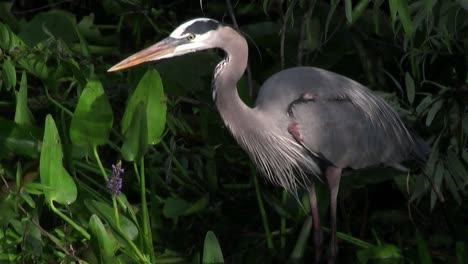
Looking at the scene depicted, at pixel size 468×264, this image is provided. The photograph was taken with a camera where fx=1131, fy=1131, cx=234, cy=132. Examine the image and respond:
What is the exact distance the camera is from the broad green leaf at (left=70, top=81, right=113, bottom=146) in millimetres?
3256

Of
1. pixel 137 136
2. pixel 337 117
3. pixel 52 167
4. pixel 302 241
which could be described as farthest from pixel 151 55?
pixel 302 241

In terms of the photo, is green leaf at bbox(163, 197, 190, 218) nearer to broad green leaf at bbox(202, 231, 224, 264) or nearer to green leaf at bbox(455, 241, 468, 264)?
broad green leaf at bbox(202, 231, 224, 264)

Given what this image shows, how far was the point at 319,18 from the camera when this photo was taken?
4016 millimetres

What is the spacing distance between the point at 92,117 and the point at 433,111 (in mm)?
1057

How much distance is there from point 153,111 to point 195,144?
2.32 feet

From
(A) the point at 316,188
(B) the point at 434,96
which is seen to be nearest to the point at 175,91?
(A) the point at 316,188

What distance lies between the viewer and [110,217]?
3287mm

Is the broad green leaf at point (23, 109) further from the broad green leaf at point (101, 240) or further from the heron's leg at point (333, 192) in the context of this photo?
the heron's leg at point (333, 192)

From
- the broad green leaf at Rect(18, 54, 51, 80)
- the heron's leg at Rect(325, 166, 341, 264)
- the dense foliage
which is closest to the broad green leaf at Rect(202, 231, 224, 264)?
the dense foliage

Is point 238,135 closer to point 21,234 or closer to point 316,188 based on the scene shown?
point 316,188

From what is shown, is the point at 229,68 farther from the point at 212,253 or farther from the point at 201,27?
the point at 212,253

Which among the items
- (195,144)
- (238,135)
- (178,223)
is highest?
(238,135)

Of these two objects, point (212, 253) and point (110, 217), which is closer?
point (212, 253)

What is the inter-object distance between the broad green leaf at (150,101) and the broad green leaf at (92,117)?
63 mm
